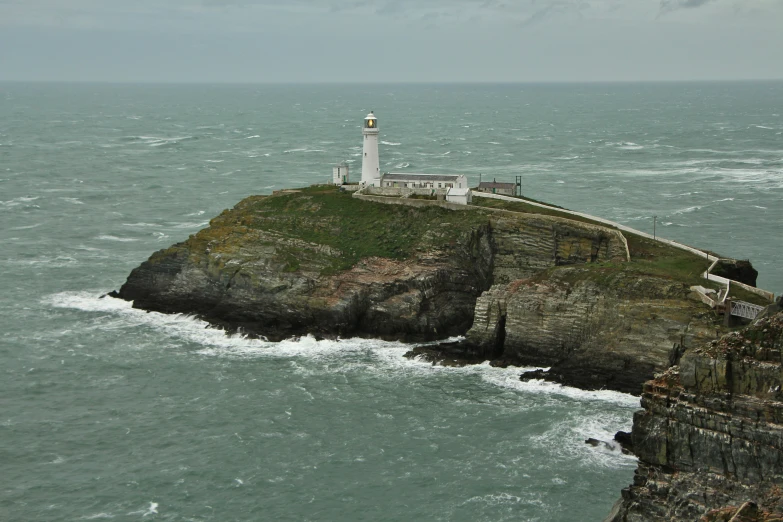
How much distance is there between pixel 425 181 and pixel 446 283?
14.7 meters

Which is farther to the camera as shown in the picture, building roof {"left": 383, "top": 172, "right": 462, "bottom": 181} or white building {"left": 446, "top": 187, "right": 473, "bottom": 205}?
building roof {"left": 383, "top": 172, "right": 462, "bottom": 181}

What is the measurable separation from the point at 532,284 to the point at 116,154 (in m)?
115

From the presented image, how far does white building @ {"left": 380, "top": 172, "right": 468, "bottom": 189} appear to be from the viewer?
259 feet

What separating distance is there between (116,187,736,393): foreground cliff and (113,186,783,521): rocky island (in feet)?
0.30

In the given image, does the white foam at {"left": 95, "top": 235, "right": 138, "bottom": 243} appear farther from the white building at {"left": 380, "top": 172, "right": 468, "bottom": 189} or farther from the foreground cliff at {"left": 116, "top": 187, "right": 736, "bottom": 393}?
the white building at {"left": 380, "top": 172, "right": 468, "bottom": 189}

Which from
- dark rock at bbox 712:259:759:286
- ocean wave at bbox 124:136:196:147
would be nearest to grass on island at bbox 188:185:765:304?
dark rock at bbox 712:259:759:286

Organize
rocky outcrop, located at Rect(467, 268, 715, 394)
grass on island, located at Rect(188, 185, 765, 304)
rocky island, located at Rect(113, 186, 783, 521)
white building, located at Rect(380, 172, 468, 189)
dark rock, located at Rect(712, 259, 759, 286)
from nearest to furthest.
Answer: rocky outcrop, located at Rect(467, 268, 715, 394) → rocky island, located at Rect(113, 186, 783, 521) → dark rock, located at Rect(712, 259, 759, 286) → grass on island, located at Rect(188, 185, 765, 304) → white building, located at Rect(380, 172, 468, 189)

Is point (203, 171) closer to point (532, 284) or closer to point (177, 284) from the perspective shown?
point (177, 284)

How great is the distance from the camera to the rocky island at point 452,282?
57.3 meters

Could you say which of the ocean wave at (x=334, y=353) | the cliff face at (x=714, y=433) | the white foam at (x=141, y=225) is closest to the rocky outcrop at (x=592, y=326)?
the ocean wave at (x=334, y=353)

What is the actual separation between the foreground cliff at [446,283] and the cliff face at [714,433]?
63.6ft

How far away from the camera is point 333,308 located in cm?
6631

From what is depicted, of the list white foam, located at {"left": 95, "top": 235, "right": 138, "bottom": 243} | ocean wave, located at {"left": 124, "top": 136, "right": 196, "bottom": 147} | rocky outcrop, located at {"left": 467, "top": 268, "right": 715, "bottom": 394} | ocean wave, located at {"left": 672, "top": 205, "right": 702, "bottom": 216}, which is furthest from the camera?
ocean wave, located at {"left": 124, "top": 136, "right": 196, "bottom": 147}

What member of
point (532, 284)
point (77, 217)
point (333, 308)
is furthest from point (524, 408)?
point (77, 217)
